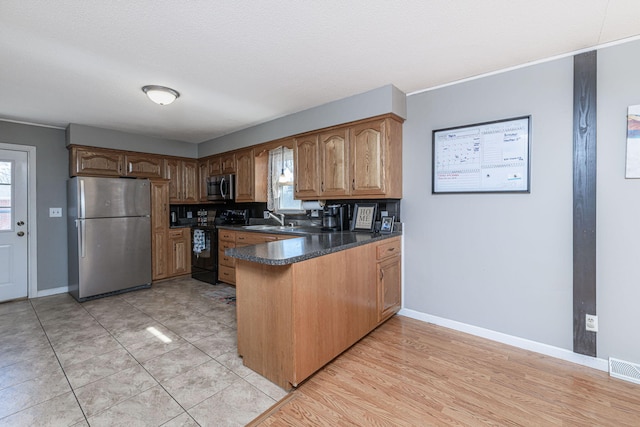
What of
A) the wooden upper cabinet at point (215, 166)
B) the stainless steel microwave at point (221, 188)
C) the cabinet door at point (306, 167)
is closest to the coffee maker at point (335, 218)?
the cabinet door at point (306, 167)

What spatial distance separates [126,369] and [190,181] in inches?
141

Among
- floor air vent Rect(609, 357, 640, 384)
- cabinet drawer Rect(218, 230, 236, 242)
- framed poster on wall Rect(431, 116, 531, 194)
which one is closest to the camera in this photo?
floor air vent Rect(609, 357, 640, 384)

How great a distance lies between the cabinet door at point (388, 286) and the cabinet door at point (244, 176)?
2320 mm

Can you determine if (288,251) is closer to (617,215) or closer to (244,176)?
(617,215)

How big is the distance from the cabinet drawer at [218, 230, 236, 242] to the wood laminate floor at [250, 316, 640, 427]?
2.39 metres

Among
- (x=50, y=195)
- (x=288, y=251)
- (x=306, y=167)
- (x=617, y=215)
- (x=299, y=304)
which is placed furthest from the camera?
(x=50, y=195)

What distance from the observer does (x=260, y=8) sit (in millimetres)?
1661

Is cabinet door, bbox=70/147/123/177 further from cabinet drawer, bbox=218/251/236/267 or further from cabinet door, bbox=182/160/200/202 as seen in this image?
cabinet drawer, bbox=218/251/236/267

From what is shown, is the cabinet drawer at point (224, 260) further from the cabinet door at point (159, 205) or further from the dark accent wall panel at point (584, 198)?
the dark accent wall panel at point (584, 198)

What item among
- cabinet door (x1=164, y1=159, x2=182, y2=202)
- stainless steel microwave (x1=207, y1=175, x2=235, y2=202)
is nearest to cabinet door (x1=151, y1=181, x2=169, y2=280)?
cabinet door (x1=164, y1=159, x2=182, y2=202)

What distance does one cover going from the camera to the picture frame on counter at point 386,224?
3.04 metres

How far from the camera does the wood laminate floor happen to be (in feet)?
5.36

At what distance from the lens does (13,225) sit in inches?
148

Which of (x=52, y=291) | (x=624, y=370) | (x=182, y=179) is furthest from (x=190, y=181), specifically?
(x=624, y=370)
